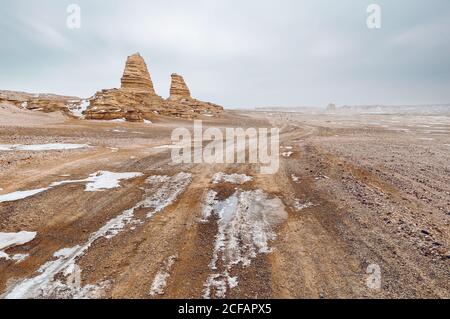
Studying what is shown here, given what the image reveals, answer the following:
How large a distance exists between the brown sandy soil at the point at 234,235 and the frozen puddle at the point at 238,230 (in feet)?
0.09

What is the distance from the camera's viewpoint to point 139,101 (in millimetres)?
46844

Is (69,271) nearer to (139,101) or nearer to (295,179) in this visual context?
(295,179)

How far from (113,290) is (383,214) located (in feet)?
19.4

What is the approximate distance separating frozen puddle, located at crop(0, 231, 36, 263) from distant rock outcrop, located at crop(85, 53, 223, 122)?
31.9m

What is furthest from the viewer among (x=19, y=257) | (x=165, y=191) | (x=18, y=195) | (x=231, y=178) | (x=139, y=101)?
(x=139, y=101)

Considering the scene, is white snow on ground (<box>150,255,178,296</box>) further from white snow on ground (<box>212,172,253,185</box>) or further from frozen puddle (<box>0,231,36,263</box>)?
white snow on ground (<box>212,172,253,185</box>)

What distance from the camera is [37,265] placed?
426 centimetres

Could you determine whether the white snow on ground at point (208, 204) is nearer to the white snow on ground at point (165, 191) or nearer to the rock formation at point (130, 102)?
the white snow on ground at point (165, 191)

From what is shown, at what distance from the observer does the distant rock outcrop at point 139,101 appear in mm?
35562

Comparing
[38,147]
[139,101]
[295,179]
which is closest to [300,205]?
[295,179]

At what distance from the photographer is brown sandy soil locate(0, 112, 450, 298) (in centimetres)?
380

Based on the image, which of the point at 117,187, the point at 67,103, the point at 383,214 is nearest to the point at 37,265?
the point at 117,187

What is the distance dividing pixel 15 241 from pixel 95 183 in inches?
147

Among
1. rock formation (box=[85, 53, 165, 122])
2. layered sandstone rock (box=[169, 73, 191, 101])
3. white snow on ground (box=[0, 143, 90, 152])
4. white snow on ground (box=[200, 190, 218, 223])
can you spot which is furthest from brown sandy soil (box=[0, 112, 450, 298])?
layered sandstone rock (box=[169, 73, 191, 101])
